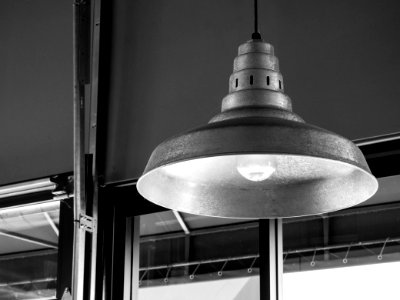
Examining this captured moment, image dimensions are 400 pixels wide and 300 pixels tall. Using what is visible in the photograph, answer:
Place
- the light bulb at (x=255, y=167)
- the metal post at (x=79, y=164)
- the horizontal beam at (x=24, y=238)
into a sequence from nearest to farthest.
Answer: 1. the light bulb at (x=255, y=167)
2. the metal post at (x=79, y=164)
3. the horizontal beam at (x=24, y=238)

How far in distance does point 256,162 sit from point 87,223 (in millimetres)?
1666

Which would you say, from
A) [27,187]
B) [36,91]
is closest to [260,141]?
[27,187]

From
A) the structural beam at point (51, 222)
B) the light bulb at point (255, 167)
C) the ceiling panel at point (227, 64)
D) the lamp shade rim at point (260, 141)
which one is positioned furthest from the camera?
the structural beam at point (51, 222)

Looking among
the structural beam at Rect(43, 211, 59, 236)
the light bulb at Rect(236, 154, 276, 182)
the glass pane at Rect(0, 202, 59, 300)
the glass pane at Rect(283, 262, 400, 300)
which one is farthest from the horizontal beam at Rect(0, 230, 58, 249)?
the light bulb at Rect(236, 154, 276, 182)

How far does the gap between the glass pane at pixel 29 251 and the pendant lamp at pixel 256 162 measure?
5.97ft

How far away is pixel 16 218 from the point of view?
12.3ft

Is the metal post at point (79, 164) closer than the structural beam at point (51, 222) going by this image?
Yes

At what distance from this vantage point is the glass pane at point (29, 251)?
3.62 m

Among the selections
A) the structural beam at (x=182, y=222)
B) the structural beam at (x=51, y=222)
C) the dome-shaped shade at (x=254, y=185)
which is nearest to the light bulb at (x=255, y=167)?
the dome-shaped shade at (x=254, y=185)

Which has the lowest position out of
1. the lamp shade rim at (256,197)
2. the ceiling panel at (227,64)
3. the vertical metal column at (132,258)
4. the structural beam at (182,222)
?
the lamp shade rim at (256,197)

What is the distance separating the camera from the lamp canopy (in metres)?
1.45

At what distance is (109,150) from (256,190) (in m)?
1.54

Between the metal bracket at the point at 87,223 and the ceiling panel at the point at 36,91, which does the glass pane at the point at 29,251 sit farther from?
the metal bracket at the point at 87,223

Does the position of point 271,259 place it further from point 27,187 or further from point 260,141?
point 260,141
